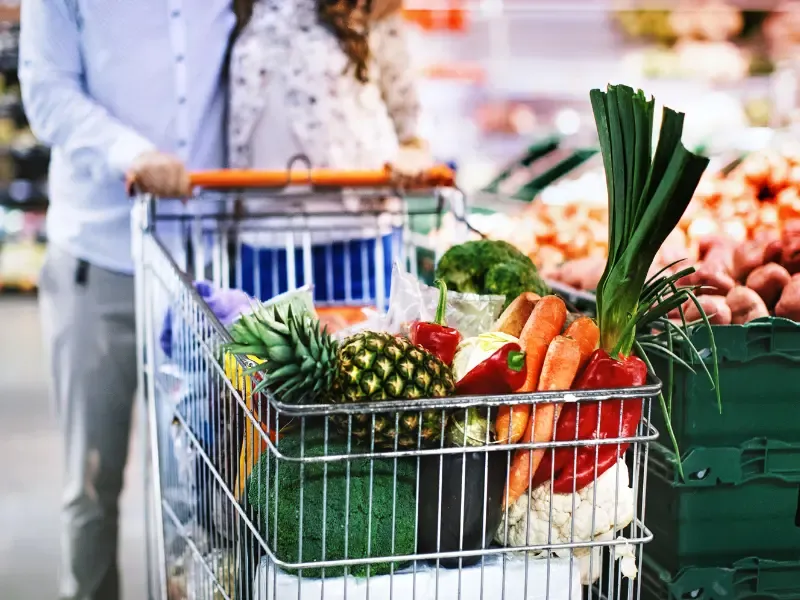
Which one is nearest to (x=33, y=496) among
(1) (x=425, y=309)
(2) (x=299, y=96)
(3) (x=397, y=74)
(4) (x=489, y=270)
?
(2) (x=299, y=96)

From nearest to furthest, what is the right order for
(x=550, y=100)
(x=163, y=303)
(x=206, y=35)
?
1. (x=163, y=303)
2. (x=206, y=35)
3. (x=550, y=100)

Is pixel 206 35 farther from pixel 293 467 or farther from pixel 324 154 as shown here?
pixel 293 467

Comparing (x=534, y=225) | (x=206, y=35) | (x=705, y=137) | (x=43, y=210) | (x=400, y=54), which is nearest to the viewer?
(x=206, y=35)

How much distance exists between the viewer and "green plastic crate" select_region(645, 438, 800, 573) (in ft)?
5.74

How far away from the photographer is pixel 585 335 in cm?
147

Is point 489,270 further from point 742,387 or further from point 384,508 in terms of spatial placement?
point 384,508

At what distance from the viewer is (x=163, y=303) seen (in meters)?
2.18

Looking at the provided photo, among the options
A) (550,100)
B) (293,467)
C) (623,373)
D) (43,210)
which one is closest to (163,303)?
(293,467)

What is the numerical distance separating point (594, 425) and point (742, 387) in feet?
1.72

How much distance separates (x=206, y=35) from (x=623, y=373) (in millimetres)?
1656

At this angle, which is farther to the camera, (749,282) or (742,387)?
(749,282)

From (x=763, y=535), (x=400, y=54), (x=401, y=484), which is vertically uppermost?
(x=400, y=54)

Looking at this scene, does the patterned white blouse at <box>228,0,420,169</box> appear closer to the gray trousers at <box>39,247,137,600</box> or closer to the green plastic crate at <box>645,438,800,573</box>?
the gray trousers at <box>39,247,137,600</box>

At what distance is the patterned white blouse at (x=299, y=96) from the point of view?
8.42 ft
